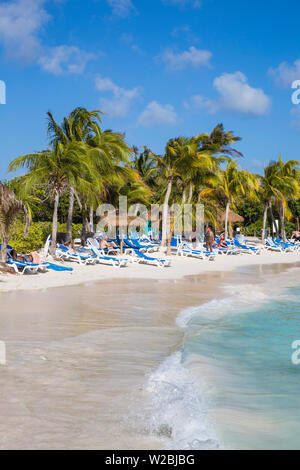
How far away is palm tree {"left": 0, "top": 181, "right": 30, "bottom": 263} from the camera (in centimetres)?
1100

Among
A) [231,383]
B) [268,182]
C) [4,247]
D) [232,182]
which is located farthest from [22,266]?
[268,182]

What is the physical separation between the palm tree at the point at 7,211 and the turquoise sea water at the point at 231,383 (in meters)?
5.62

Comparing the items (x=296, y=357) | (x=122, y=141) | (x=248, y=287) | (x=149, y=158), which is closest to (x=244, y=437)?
(x=296, y=357)

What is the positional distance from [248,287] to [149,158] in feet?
78.5

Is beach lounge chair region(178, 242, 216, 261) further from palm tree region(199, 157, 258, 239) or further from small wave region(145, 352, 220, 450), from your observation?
small wave region(145, 352, 220, 450)

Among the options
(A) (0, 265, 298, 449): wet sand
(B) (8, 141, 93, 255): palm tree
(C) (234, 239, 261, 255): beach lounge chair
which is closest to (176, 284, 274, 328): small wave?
(A) (0, 265, 298, 449): wet sand

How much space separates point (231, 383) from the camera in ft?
15.0

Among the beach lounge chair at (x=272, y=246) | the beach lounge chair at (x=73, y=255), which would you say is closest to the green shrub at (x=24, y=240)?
the beach lounge chair at (x=73, y=255)

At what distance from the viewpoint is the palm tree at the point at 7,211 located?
11.0 meters

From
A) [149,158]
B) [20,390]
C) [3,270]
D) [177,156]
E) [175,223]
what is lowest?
[20,390]

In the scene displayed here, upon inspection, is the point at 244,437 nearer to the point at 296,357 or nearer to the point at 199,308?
the point at 296,357

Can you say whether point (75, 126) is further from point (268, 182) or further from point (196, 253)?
point (268, 182)

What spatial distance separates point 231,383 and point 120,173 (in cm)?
1690
